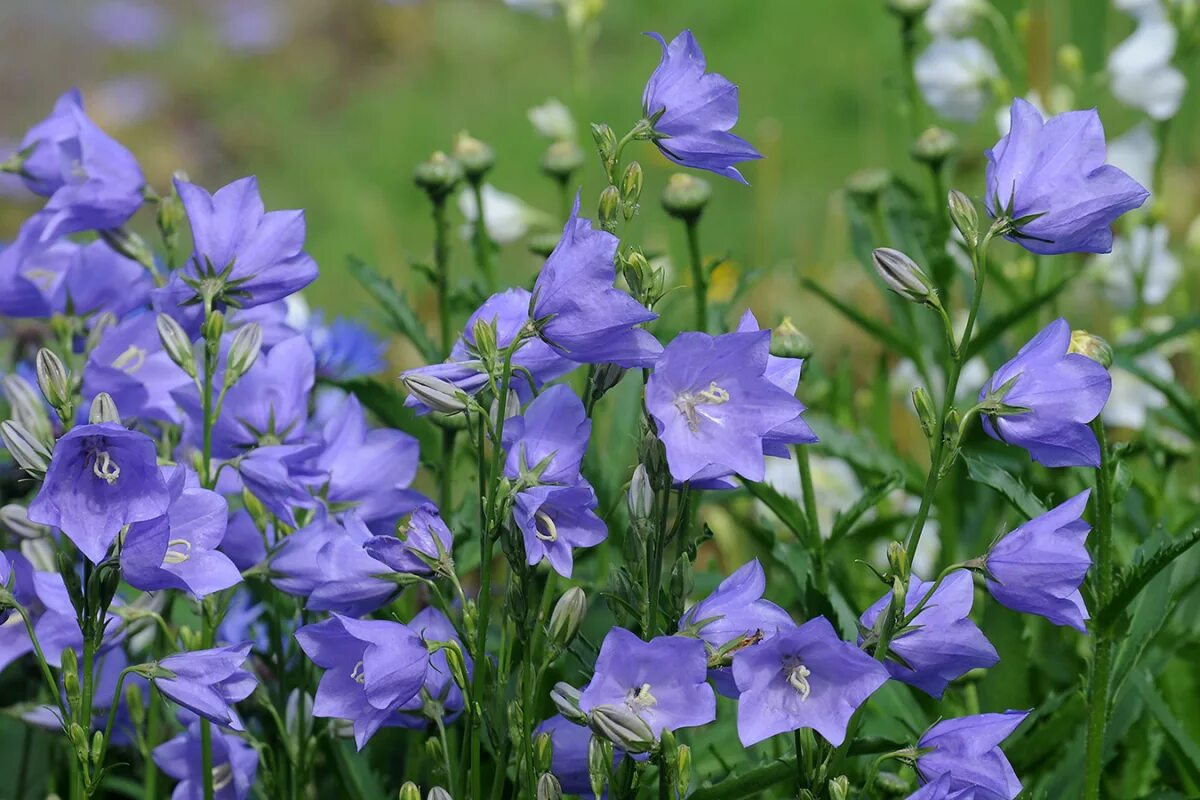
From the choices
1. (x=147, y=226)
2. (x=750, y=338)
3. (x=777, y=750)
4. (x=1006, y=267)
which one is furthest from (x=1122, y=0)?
(x=147, y=226)

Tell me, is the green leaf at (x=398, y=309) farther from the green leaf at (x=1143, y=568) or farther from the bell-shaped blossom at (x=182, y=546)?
the green leaf at (x=1143, y=568)

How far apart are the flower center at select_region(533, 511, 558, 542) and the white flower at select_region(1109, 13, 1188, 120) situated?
170 cm

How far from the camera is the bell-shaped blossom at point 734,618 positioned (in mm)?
1064

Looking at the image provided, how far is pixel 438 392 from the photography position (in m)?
1.04

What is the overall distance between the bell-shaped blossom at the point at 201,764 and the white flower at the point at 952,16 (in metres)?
1.80

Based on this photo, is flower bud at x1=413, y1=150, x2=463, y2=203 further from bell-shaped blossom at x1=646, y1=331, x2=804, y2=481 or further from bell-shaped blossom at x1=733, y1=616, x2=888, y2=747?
bell-shaped blossom at x1=733, y1=616, x2=888, y2=747

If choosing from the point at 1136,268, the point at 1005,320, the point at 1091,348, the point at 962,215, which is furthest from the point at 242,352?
the point at 1136,268

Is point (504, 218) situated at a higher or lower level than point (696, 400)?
lower

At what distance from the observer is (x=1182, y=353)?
11.1 ft

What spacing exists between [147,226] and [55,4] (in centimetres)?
325

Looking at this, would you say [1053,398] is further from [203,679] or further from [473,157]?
[473,157]

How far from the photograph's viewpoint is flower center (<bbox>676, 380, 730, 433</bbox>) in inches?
39.8

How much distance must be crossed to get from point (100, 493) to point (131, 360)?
A: 1.60 feet

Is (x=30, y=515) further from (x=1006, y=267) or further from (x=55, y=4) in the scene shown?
(x=55, y=4)
